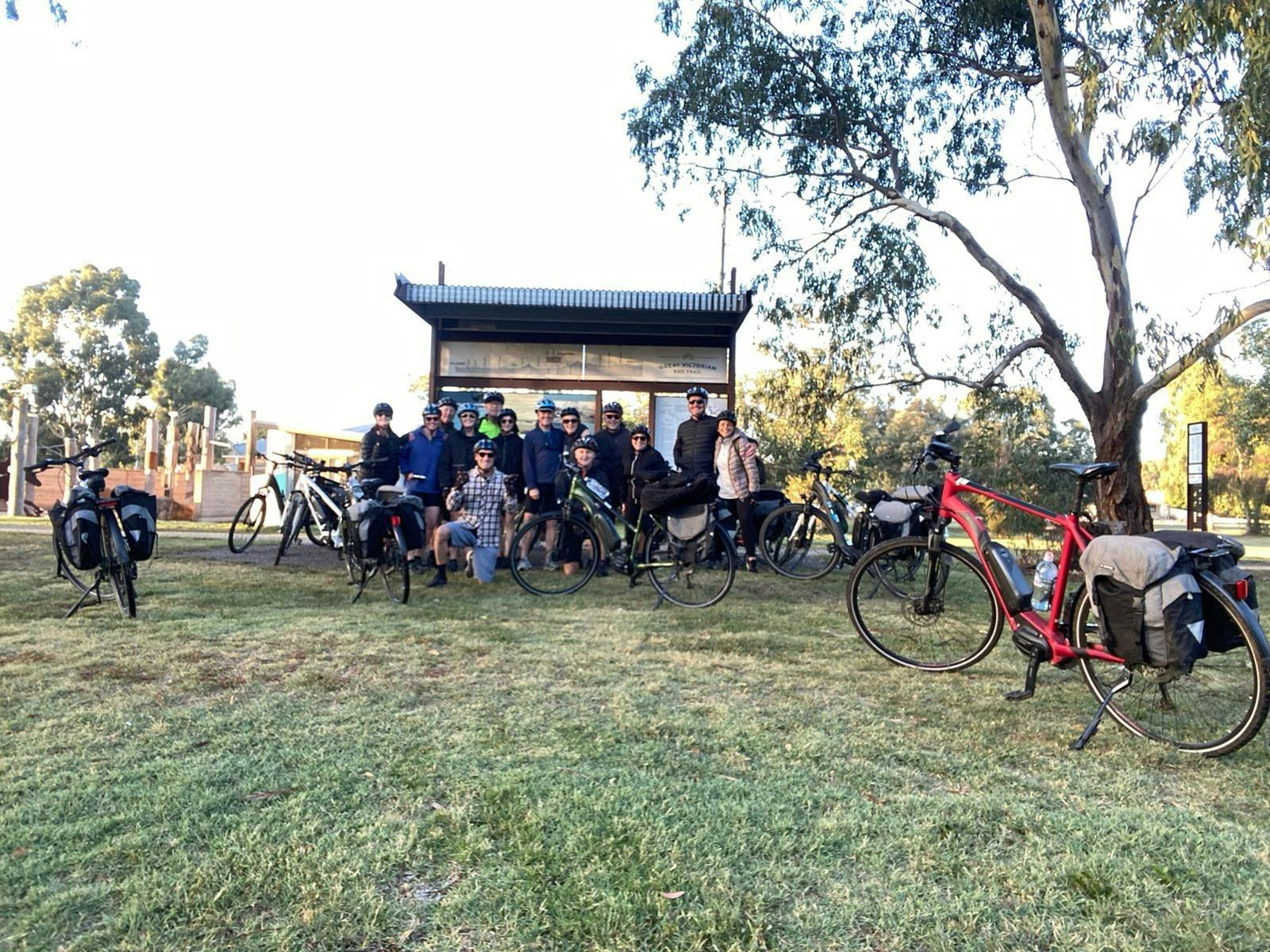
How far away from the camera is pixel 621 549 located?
22.5 feet

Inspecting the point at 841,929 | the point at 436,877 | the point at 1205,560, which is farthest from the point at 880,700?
the point at 436,877

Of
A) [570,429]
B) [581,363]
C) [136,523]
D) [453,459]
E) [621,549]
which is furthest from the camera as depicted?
[581,363]

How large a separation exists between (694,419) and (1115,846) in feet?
20.5

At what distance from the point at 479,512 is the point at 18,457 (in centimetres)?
1724

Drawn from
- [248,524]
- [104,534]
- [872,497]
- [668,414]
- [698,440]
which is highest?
[668,414]

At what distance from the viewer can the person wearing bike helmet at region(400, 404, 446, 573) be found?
8.06m

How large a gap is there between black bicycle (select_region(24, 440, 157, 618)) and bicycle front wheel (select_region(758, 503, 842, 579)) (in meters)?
5.11

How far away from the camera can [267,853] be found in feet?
7.44

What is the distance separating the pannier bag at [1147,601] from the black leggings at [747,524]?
4762 millimetres

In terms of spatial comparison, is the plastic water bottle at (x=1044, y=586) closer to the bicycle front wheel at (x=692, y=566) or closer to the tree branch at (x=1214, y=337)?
the bicycle front wheel at (x=692, y=566)

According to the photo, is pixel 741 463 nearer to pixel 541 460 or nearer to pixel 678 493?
pixel 541 460

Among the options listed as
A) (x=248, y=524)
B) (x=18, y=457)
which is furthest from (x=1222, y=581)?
(x=18, y=457)

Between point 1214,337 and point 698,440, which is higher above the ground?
point 1214,337

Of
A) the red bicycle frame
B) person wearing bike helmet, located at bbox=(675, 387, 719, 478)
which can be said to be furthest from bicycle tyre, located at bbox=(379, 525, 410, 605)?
the red bicycle frame
